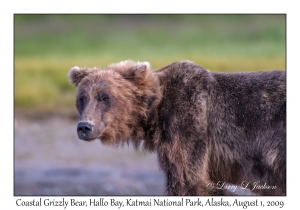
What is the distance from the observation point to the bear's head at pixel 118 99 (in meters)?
8.47

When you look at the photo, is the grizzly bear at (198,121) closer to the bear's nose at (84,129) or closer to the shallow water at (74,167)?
the bear's nose at (84,129)

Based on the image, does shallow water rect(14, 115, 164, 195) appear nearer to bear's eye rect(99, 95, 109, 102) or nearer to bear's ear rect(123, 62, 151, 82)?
bear's ear rect(123, 62, 151, 82)

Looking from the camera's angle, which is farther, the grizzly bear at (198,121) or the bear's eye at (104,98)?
the bear's eye at (104,98)

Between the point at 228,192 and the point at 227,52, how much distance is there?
481 inches

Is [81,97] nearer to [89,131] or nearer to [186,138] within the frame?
[89,131]

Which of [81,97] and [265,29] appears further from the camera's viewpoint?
[265,29]

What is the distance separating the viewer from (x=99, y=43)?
22.3 meters

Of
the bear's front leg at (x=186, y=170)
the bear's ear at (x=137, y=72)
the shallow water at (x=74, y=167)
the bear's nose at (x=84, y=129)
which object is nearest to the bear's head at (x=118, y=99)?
the bear's ear at (x=137, y=72)

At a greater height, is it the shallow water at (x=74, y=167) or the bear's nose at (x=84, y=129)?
the bear's nose at (x=84, y=129)

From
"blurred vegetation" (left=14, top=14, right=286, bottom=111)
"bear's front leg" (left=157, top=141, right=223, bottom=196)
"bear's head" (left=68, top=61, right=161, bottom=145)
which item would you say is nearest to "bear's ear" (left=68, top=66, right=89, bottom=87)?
"bear's head" (left=68, top=61, right=161, bottom=145)

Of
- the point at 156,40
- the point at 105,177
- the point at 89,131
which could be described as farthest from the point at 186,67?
the point at 156,40

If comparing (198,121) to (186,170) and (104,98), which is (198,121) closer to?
(186,170)

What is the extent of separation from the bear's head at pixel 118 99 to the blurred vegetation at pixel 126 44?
31.9 feet

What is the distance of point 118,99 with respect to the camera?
856 cm
